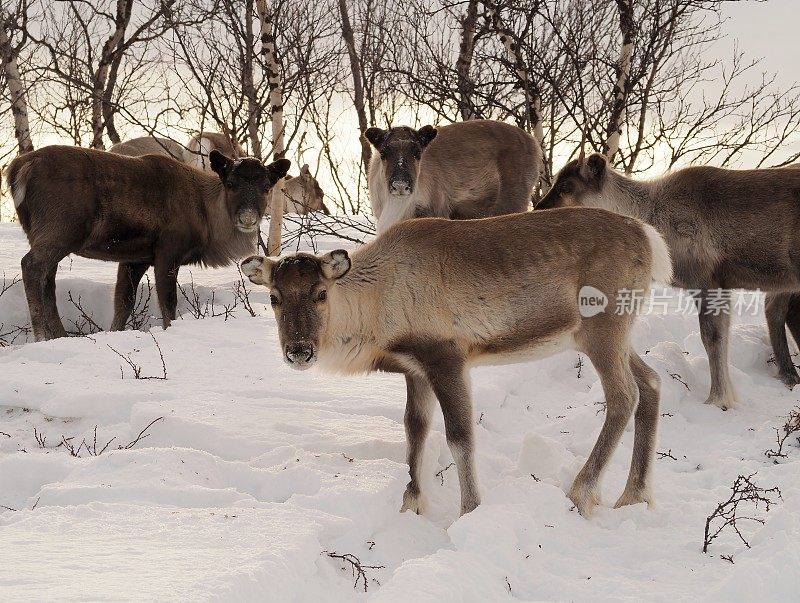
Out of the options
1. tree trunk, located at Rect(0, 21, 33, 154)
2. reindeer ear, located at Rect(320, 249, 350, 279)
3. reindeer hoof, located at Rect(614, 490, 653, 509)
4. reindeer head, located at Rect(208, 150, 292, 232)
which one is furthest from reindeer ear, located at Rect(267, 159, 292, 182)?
tree trunk, located at Rect(0, 21, 33, 154)

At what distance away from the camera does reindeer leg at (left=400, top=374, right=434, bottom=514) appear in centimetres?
511

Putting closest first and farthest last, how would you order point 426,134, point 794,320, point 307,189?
point 794,320
point 426,134
point 307,189

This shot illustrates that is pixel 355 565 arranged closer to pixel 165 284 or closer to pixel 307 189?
pixel 165 284

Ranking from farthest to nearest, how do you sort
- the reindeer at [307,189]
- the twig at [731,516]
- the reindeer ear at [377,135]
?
the reindeer at [307,189] < the reindeer ear at [377,135] < the twig at [731,516]

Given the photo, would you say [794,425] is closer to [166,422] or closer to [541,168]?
[166,422]

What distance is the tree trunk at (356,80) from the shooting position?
17750mm

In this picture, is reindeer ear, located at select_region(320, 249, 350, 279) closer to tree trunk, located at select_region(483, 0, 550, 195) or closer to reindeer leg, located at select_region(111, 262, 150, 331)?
reindeer leg, located at select_region(111, 262, 150, 331)

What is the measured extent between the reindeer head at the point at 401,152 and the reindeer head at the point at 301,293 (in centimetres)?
473

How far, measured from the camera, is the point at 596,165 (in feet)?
27.5

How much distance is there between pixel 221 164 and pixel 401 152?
1.96 meters

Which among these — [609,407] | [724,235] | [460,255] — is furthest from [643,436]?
[724,235]

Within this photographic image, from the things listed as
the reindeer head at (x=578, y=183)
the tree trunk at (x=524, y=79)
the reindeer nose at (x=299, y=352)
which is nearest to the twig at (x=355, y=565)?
the reindeer nose at (x=299, y=352)

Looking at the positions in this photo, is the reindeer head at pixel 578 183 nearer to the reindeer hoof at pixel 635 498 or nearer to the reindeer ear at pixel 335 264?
the reindeer hoof at pixel 635 498

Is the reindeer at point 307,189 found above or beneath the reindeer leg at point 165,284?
above
